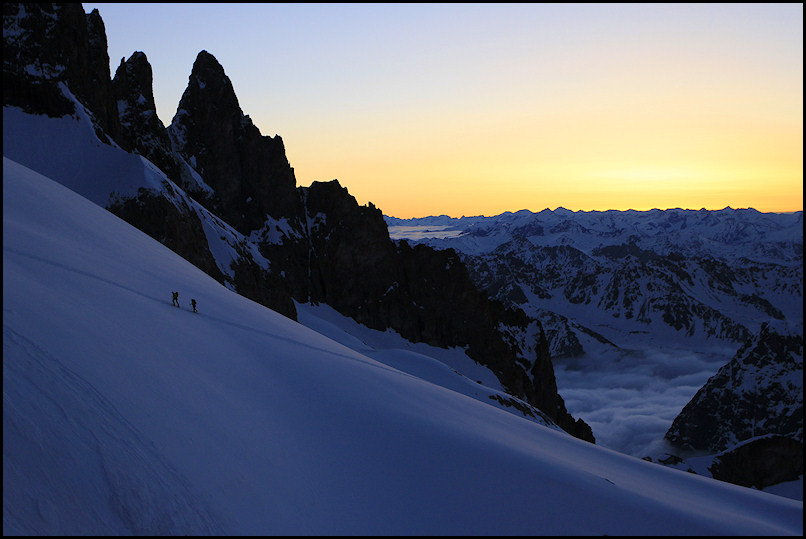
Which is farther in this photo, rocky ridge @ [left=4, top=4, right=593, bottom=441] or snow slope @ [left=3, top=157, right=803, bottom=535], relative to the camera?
rocky ridge @ [left=4, top=4, right=593, bottom=441]

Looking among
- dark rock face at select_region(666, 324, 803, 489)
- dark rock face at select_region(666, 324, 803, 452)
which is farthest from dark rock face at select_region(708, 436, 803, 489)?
dark rock face at select_region(666, 324, 803, 452)

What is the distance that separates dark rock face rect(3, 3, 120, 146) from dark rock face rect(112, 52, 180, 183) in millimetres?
6595

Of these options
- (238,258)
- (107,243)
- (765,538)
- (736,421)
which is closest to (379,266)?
(238,258)

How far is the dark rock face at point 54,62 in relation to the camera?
210 ft

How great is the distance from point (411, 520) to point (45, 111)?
2735 inches

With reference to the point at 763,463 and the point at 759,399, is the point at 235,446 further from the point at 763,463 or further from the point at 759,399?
the point at 759,399

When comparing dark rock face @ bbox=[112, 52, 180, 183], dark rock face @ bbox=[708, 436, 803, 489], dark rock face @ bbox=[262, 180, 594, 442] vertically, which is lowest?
dark rock face @ bbox=[708, 436, 803, 489]

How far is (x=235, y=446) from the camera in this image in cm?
1202

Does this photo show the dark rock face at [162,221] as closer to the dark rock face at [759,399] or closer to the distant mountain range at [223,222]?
the distant mountain range at [223,222]

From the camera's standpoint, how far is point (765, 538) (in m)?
13.1

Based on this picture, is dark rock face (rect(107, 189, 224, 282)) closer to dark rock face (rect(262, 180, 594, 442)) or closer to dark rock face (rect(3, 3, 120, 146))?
dark rock face (rect(3, 3, 120, 146))

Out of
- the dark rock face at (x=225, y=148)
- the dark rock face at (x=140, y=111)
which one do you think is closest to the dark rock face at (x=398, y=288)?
the dark rock face at (x=225, y=148)

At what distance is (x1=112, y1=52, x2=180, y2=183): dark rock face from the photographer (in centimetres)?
8269

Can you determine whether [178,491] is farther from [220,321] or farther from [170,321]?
[220,321]
